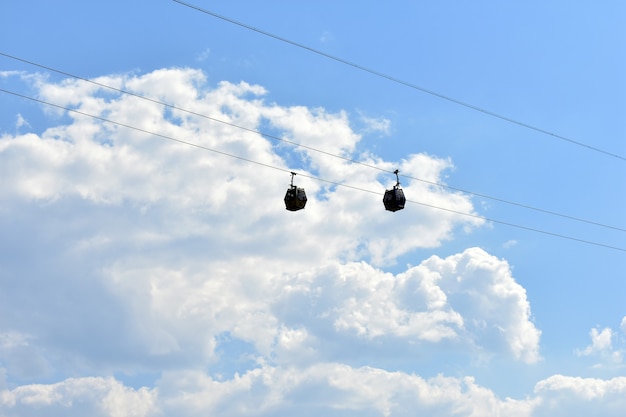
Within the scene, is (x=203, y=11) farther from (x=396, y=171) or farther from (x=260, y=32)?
(x=396, y=171)

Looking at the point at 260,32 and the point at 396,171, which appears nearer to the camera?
the point at 260,32

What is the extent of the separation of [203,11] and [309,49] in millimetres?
4580

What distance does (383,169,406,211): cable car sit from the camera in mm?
41969

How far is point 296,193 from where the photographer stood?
4094 cm

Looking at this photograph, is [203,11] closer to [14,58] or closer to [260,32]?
[260,32]

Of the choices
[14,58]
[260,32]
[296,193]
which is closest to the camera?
[14,58]

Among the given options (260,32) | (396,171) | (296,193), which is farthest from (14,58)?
(396,171)

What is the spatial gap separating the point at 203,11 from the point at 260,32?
7.88 feet

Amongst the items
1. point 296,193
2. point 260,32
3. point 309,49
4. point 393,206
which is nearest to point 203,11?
point 260,32

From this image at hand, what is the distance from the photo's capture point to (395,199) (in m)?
42.0

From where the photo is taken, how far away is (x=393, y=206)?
4194 cm

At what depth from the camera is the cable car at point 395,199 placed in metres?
42.0

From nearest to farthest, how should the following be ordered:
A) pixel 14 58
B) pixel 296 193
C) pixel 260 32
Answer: pixel 14 58, pixel 260 32, pixel 296 193

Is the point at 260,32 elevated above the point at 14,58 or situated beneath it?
elevated above
